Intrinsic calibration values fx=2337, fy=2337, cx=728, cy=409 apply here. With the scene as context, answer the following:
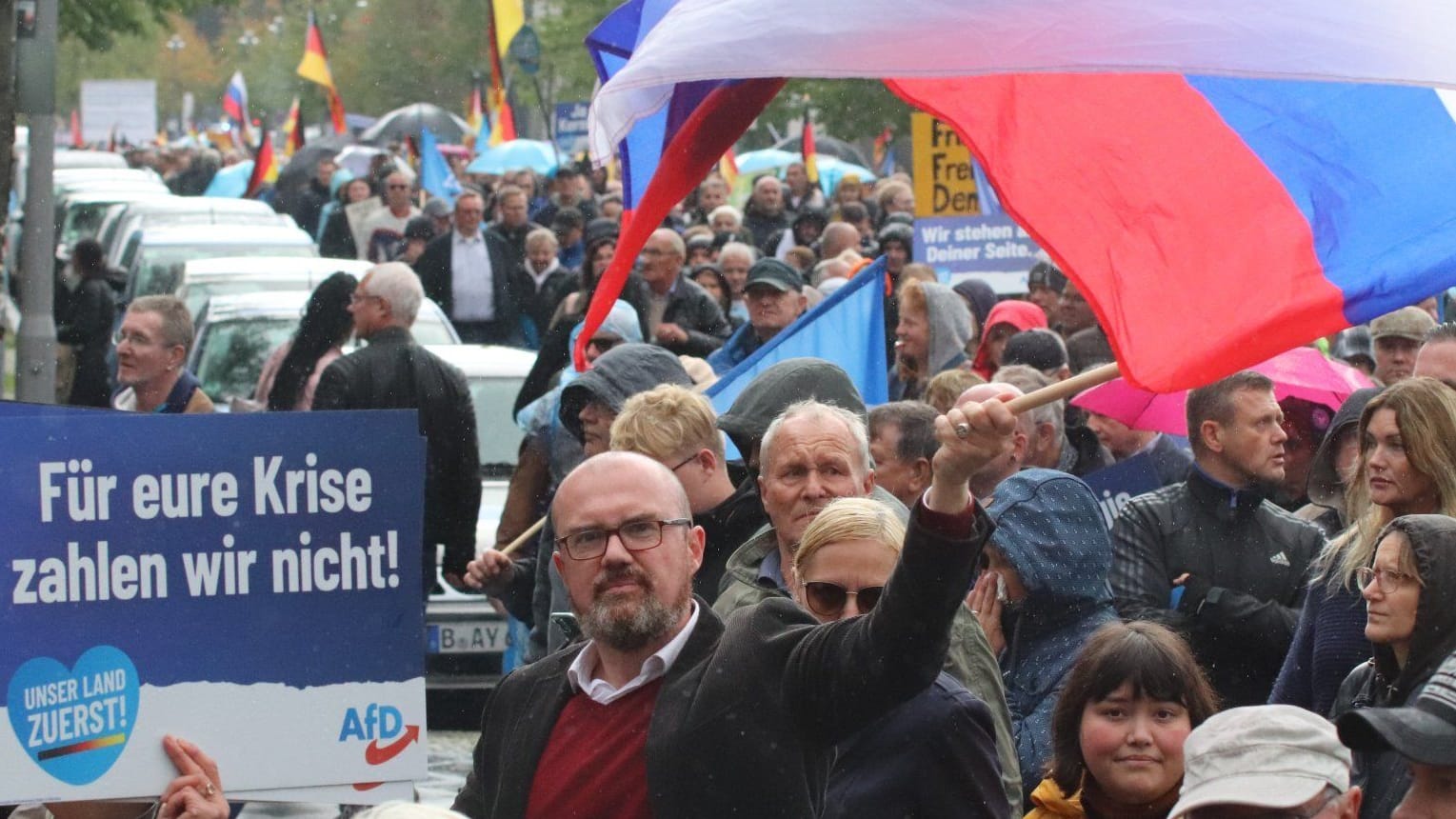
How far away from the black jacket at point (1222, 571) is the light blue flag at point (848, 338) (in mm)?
2139

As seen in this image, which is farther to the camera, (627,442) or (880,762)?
(627,442)

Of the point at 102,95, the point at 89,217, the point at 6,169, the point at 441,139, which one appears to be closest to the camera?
the point at 6,169

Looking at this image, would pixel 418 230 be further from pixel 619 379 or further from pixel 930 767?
pixel 930 767

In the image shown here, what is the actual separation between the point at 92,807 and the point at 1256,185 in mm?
2650

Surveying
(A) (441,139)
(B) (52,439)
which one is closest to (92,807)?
(B) (52,439)

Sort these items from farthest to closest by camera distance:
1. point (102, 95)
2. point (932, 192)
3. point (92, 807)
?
1. point (102, 95)
2. point (932, 192)
3. point (92, 807)

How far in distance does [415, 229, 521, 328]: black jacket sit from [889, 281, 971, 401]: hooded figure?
8497mm

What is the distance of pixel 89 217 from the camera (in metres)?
29.7

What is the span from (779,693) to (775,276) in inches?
286

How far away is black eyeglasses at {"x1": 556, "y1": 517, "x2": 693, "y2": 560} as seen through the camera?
420 centimetres

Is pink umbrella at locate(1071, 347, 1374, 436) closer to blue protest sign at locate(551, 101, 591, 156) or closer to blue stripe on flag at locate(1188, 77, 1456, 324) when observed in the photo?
blue stripe on flag at locate(1188, 77, 1456, 324)

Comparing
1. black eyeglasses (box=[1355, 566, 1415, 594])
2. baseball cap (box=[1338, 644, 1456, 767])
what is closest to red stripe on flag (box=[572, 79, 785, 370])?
black eyeglasses (box=[1355, 566, 1415, 594])

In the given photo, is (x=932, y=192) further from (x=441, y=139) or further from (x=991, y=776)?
(x=441, y=139)

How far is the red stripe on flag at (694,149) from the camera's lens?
5141 millimetres
